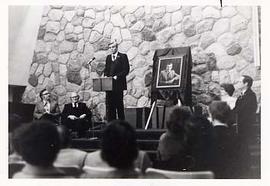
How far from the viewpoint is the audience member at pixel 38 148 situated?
7.83ft

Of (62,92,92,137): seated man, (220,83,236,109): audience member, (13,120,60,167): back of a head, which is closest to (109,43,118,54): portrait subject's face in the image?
(62,92,92,137): seated man

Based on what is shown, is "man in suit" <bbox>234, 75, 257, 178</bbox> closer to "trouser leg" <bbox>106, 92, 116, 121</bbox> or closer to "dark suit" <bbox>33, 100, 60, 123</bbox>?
"trouser leg" <bbox>106, 92, 116, 121</bbox>

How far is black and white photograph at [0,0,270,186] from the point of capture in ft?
7.91

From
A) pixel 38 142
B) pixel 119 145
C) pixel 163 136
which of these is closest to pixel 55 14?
pixel 38 142

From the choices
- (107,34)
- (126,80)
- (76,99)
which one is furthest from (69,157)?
(107,34)

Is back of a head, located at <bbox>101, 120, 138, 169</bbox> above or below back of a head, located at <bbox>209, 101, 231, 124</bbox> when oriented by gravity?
below

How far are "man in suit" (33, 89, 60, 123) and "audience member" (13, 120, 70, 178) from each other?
5cm

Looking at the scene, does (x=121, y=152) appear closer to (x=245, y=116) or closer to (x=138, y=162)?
(x=138, y=162)

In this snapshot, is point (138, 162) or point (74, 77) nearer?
point (138, 162)

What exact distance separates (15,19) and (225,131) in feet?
4.62

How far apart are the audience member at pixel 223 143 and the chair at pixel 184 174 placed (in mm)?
50

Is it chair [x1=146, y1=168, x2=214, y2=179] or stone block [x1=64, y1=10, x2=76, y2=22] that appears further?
stone block [x1=64, y1=10, x2=76, y2=22]

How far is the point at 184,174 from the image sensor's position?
2412 mm

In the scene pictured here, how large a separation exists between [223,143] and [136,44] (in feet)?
2.56
